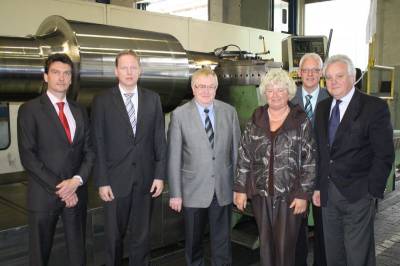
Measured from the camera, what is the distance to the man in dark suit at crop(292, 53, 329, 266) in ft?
5.98

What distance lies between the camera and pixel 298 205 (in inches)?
60.9

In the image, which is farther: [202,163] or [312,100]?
[312,100]

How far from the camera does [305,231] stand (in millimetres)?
1806

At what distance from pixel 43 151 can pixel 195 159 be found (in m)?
0.62

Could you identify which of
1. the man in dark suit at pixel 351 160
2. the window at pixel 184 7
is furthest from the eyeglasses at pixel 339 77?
the window at pixel 184 7

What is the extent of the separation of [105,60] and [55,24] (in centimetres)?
34

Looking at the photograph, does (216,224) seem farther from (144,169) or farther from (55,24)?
(55,24)

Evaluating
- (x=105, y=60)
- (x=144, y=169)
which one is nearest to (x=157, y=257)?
(x=144, y=169)

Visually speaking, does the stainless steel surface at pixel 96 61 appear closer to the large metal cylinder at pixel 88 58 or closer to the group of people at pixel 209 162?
the large metal cylinder at pixel 88 58

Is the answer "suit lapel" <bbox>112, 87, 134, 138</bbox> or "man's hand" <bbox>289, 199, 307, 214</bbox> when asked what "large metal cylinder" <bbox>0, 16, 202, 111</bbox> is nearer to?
"suit lapel" <bbox>112, 87, 134, 138</bbox>

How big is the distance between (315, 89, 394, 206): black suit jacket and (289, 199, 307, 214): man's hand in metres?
0.15

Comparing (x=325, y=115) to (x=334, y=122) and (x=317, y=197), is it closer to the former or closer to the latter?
(x=334, y=122)

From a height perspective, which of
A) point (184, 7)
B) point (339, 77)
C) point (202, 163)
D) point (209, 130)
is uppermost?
point (184, 7)

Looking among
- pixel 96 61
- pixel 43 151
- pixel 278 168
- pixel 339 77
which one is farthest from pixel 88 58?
pixel 339 77
